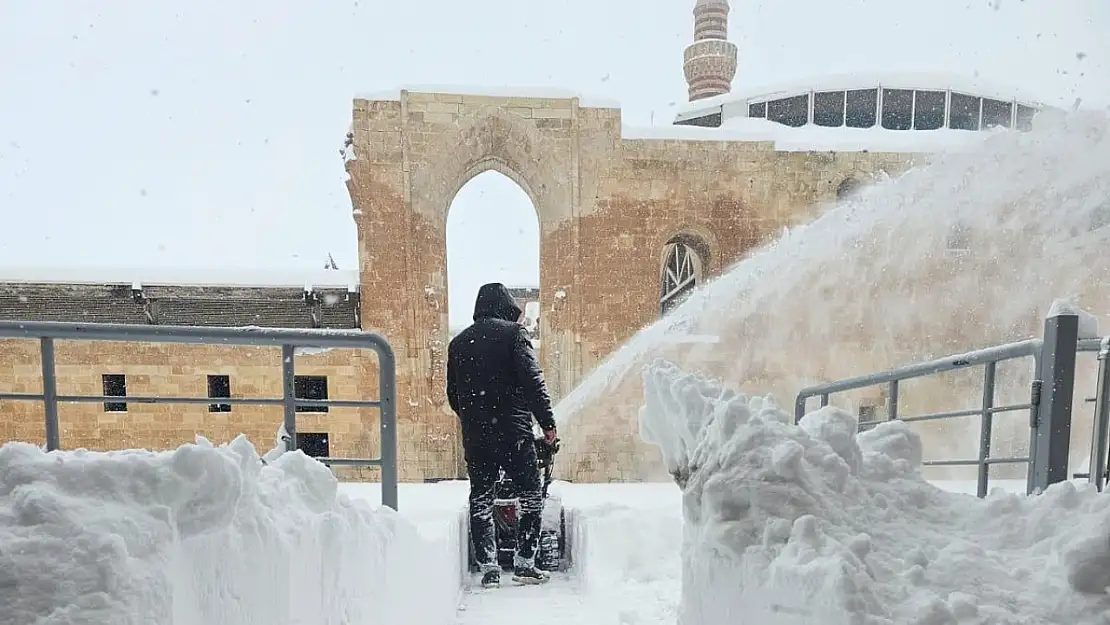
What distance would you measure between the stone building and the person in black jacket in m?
7.41

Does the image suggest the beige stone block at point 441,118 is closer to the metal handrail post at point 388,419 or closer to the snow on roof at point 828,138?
the snow on roof at point 828,138

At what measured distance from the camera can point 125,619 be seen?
33.3 inches

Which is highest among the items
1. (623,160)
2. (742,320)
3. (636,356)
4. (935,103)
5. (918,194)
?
(935,103)

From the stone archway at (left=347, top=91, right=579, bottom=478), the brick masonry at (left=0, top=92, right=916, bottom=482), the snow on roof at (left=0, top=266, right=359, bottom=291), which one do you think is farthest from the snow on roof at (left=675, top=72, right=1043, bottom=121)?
the snow on roof at (left=0, top=266, right=359, bottom=291)

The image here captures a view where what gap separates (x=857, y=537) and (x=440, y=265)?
32.6ft

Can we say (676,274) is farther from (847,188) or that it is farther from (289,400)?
(289,400)

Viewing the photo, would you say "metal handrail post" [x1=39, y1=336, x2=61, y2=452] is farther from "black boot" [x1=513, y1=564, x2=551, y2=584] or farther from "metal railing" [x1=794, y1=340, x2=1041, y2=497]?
"metal railing" [x1=794, y1=340, x2=1041, y2=497]

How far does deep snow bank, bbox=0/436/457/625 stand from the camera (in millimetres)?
862

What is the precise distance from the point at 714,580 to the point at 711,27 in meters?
24.4

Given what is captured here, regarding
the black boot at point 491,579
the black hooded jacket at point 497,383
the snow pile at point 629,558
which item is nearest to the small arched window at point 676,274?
the snow pile at point 629,558

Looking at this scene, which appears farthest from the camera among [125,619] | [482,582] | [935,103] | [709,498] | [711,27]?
[711,27]

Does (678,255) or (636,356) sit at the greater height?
(678,255)

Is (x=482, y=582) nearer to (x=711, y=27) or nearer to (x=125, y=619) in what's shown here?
(x=125, y=619)

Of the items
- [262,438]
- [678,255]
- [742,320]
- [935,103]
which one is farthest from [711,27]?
[262,438]
